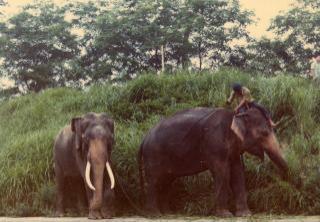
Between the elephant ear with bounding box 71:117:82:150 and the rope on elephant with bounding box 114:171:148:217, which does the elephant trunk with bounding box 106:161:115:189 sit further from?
the rope on elephant with bounding box 114:171:148:217

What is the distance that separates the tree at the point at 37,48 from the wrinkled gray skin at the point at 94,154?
1459cm

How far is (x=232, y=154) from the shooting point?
8.55 metres

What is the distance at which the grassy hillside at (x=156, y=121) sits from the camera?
9.17 meters

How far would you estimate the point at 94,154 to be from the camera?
838 cm

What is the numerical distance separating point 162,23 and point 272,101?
11917 mm

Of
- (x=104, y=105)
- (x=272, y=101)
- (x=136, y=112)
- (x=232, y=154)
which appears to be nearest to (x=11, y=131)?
(x=104, y=105)

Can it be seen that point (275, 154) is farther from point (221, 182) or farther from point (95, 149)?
point (95, 149)

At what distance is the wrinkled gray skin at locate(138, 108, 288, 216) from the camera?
8398 millimetres

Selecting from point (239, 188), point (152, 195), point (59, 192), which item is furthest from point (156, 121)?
point (239, 188)

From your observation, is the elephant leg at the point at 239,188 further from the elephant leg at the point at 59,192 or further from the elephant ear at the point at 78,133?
the elephant leg at the point at 59,192

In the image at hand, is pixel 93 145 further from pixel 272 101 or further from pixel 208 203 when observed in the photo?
pixel 272 101

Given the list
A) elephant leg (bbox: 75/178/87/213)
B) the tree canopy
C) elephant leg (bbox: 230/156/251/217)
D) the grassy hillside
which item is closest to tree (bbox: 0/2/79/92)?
the tree canopy

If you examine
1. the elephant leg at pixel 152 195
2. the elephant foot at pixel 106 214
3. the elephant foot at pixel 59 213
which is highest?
the elephant foot at pixel 106 214

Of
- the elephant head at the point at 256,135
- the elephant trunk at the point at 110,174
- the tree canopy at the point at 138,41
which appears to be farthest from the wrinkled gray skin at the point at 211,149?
the tree canopy at the point at 138,41
